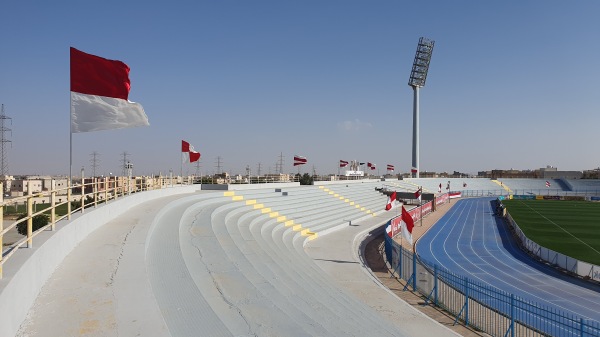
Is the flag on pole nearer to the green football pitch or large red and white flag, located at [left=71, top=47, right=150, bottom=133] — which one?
the green football pitch

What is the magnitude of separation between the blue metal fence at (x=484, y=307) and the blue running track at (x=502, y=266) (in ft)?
5.90

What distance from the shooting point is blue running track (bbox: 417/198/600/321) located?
50.7ft

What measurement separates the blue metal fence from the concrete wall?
382 inches

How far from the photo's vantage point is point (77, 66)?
9195 mm

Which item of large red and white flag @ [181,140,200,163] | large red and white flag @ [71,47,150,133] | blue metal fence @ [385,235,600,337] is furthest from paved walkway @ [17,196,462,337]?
large red and white flag @ [181,140,200,163]

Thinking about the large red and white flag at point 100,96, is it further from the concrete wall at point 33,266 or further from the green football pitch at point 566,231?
the green football pitch at point 566,231

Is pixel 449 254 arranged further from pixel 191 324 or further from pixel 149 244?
pixel 191 324

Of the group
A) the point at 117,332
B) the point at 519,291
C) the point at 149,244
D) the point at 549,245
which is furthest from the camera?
the point at 549,245

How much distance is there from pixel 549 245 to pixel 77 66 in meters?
28.6

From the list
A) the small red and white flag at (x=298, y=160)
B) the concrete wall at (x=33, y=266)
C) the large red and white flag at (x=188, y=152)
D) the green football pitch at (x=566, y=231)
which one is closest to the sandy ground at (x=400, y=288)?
the green football pitch at (x=566, y=231)

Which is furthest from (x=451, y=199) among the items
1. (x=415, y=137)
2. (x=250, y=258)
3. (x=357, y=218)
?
(x=250, y=258)

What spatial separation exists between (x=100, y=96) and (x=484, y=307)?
40.5 feet

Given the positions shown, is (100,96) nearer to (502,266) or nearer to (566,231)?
(502,266)

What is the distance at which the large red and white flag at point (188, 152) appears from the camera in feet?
88.2
